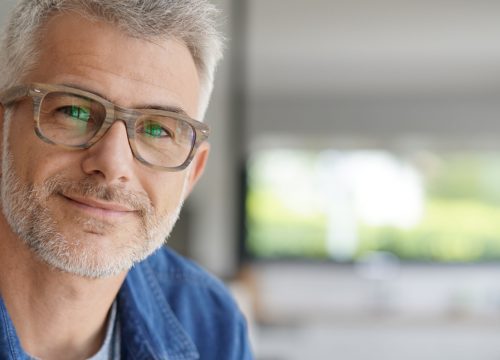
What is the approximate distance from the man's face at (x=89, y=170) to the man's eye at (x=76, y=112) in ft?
0.10

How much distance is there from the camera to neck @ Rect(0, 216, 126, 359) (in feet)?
3.51

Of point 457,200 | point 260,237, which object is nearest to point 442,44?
point 457,200

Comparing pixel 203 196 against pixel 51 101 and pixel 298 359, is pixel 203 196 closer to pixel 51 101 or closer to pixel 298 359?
pixel 298 359

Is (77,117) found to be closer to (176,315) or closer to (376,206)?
(176,315)

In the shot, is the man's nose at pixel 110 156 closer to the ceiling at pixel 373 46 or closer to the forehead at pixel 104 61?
the forehead at pixel 104 61

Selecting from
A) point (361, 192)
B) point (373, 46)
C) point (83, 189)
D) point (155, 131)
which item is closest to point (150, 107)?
point (155, 131)

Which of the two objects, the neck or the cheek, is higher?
the cheek

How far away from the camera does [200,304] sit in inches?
52.2

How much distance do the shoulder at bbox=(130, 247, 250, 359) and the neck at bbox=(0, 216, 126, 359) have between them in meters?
0.21

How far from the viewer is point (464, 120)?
837 centimetres

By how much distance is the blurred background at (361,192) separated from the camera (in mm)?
6352

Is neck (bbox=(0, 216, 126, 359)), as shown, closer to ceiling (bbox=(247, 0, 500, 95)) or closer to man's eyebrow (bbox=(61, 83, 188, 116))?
man's eyebrow (bbox=(61, 83, 188, 116))

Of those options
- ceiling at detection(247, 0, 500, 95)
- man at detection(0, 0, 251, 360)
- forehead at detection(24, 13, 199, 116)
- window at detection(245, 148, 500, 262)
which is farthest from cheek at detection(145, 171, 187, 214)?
window at detection(245, 148, 500, 262)

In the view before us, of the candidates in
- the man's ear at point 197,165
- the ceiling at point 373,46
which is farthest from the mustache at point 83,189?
the ceiling at point 373,46
